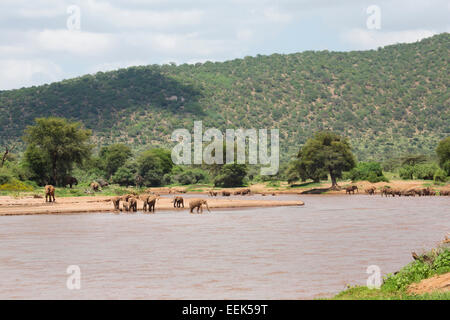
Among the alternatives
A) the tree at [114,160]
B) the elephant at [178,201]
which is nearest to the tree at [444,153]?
the elephant at [178,201]

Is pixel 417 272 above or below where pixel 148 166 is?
below

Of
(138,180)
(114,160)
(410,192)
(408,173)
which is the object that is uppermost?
(114,160)

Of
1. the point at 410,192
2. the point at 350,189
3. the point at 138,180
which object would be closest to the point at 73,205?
the point at 410,192

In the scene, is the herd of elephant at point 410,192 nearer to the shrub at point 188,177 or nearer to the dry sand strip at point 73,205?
the dry sand strip at point 73,205

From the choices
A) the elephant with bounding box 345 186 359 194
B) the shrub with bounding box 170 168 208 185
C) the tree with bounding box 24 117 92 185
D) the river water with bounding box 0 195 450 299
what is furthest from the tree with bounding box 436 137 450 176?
the tree with bounding box 24 117 92 185

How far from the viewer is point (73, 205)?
43500 millimetres

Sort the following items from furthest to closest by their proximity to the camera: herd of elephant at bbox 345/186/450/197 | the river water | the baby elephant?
herd of elephant at bbox 345/186/450/197 → the baby elephant → the river water

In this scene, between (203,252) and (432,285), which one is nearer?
(432,285)

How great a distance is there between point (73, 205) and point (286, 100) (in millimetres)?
118426

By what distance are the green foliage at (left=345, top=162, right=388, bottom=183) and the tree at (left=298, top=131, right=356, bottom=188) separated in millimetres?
4422

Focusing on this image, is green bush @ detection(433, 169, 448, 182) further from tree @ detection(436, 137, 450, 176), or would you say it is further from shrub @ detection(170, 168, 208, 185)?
shrub @ detection(170, 168, 208, 185)

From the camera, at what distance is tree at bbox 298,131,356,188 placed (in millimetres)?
74750

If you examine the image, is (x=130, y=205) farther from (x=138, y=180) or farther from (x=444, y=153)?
(x=444, y=153)
